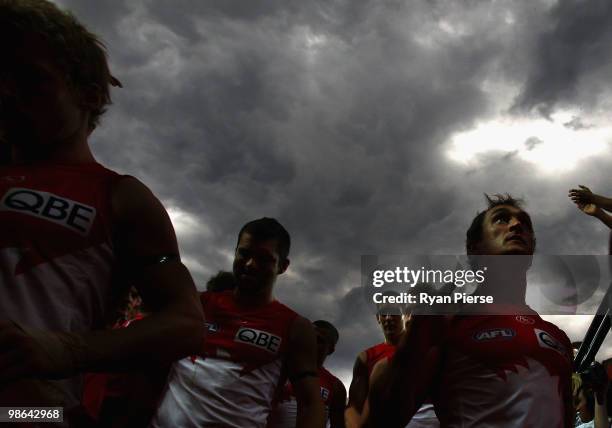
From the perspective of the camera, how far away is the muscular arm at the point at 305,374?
3758 mm

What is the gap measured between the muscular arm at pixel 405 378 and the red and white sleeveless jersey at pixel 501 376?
152mm

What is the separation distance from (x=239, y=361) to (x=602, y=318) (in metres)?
4.05

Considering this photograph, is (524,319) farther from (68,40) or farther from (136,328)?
(68,40)

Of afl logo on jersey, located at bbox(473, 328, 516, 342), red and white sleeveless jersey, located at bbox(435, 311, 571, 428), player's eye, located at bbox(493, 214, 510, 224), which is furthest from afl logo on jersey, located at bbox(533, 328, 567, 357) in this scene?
player's eye, located at bbox(493, 214, 510, 224)

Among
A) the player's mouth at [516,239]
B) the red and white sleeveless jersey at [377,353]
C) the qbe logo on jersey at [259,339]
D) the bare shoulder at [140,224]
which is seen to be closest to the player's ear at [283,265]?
the qbe logo on jersey at [259,339]

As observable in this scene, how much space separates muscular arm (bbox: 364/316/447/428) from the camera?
278cm

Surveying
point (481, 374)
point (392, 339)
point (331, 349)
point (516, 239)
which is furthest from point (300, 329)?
point (331, 349)

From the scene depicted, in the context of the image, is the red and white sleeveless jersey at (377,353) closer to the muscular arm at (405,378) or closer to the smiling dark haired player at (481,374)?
the smiling dark haired player at (481,374)

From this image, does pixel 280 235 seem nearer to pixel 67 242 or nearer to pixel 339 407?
pixel 67 242

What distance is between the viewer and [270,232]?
4328 mm

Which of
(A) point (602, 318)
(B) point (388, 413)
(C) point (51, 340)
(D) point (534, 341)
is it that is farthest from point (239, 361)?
(A) point (602, 318)

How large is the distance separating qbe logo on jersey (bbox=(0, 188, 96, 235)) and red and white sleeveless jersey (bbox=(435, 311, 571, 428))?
218cm

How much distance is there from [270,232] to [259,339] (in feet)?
2.79

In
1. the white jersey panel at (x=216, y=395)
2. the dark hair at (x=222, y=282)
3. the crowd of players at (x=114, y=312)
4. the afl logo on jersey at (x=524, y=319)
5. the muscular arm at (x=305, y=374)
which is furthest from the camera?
the dark hair at (x=222, y=282)
